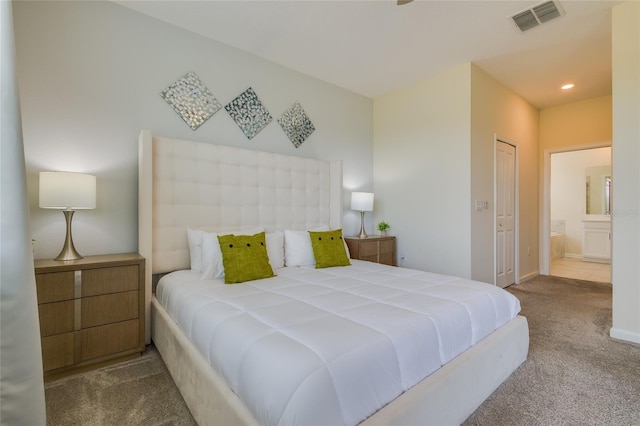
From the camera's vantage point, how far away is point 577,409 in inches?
64.4

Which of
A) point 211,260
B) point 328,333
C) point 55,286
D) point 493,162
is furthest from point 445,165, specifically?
point 55,286

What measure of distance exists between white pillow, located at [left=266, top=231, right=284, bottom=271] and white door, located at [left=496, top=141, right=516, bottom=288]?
9.75 feet

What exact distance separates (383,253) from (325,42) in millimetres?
2596

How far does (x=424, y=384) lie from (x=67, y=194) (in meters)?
2.48

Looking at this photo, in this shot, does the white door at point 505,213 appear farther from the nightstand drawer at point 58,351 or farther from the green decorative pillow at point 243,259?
the nightstand drawer at point 58,351

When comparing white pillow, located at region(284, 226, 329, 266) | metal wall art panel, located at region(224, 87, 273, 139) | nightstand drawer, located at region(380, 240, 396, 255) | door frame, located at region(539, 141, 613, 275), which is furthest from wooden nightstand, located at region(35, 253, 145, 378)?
door frame, located at region(539, 141, 613, 275)

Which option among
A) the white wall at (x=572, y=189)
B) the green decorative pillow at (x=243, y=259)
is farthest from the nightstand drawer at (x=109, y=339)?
the white wall at (x=572, y=189)

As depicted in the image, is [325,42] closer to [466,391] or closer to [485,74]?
[485,74]

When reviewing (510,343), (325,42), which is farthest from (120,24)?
(510,343)

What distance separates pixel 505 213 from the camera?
4234 mm

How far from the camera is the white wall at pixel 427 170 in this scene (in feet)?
11.7

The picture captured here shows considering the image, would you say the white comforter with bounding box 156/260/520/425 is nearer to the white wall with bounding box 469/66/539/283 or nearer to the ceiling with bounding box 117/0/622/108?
the white wall with bounding box 469/66/539/283

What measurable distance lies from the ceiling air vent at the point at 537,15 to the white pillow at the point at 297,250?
2838 mm

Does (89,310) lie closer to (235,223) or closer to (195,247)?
(195,247)
